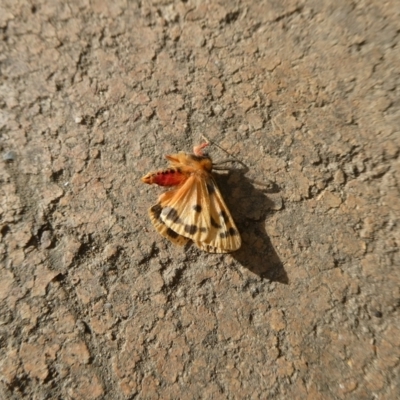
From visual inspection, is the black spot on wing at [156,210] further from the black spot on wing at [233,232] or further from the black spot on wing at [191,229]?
the black spot on wing at [233,232]

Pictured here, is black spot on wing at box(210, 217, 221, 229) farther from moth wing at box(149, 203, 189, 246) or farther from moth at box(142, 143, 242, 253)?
moth wing at box(149, 203, 189, 246)

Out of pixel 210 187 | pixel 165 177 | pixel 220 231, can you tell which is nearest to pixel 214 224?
pixel 220 231

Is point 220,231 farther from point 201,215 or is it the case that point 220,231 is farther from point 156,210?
point 156,210

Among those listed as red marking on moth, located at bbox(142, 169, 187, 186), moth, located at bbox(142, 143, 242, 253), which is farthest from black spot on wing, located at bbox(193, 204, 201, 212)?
red marking on moth, located at bbox(142, 169, 187, 186)

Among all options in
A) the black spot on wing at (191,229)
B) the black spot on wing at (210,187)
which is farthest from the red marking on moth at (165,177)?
the black spot on wing at (191,229)

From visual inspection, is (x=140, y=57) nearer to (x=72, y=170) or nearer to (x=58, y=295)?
(x=72, y=170)
